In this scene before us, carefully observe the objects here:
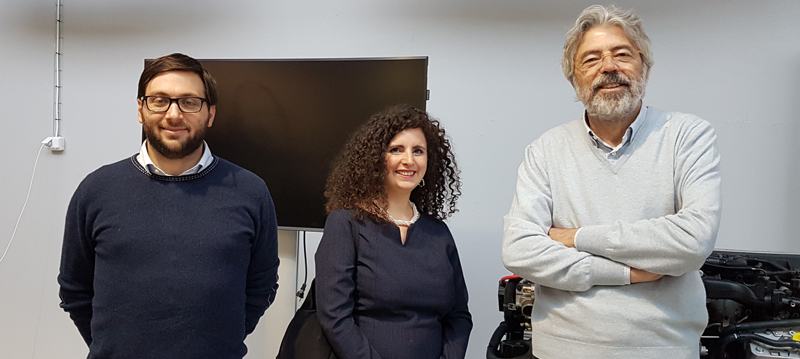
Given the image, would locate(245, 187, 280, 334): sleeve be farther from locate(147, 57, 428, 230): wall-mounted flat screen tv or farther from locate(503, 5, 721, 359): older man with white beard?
locate(503, 5, 721, 359): older man with white beard

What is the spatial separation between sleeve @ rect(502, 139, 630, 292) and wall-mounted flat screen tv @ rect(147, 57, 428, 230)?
2.87ft

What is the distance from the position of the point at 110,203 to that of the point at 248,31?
1775 millimetres

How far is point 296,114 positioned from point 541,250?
1374 mm

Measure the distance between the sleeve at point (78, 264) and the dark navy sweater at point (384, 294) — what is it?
68 centimetres

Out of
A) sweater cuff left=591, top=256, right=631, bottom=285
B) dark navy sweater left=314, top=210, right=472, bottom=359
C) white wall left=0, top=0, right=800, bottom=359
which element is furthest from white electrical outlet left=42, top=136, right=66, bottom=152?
sweater cuff left=591, top=256, right=631, bottom=285

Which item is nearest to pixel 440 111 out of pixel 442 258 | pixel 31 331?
pixel 442 258

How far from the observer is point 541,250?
144cm

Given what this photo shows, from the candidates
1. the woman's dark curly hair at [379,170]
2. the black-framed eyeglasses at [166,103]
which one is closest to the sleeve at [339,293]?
the woman's dark curly hair at [379,170]

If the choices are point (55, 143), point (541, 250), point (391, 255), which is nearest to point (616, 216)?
point (541, 250)

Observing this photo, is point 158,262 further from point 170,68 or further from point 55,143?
point 55,143

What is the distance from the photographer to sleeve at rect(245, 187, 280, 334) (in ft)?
5.61

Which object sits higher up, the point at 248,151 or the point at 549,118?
the point at 549,118

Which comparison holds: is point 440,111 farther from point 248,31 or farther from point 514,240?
point 514,240

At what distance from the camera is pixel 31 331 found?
3.26 m
